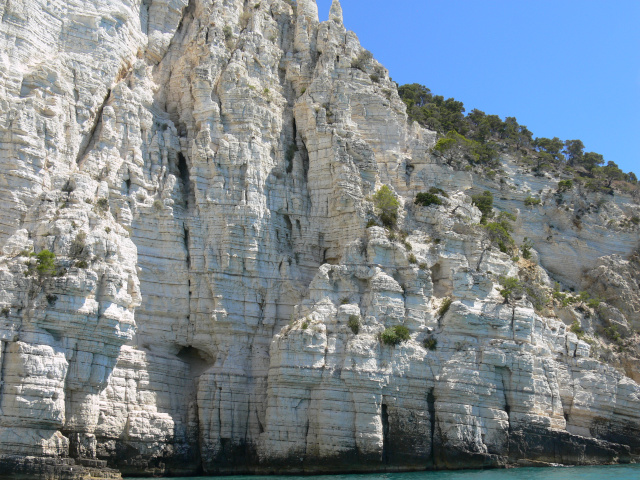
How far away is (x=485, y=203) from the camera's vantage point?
5266 cm

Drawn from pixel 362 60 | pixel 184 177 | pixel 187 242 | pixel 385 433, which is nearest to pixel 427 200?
pixel 362 60

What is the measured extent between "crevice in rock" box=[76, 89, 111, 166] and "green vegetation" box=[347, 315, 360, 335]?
14.9m

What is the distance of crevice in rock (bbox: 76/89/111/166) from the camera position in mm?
37484

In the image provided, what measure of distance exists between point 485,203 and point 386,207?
43.4ft

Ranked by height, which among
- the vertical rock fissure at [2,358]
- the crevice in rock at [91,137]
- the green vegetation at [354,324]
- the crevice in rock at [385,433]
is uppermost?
the crevice in rock at [91,137]

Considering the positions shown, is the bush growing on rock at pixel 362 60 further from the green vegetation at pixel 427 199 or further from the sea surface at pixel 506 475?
the sea surface at pixel 506 475

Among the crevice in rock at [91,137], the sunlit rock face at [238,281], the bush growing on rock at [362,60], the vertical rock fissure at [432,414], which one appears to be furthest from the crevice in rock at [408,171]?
the crevice in rock at [91,137]

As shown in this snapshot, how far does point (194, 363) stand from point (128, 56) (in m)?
16.7

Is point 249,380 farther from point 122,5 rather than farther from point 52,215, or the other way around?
point 122,5

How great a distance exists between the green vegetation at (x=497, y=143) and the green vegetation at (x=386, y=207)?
13371mm

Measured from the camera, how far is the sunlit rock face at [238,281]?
105ft

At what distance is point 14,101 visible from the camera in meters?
34.6

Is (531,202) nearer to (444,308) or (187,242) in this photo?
(444,308)

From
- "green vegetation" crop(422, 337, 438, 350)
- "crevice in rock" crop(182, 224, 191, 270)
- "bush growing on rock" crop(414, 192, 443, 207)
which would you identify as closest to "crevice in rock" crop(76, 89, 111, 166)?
"crevice in rock" crop(182, 224, 191, 270)
